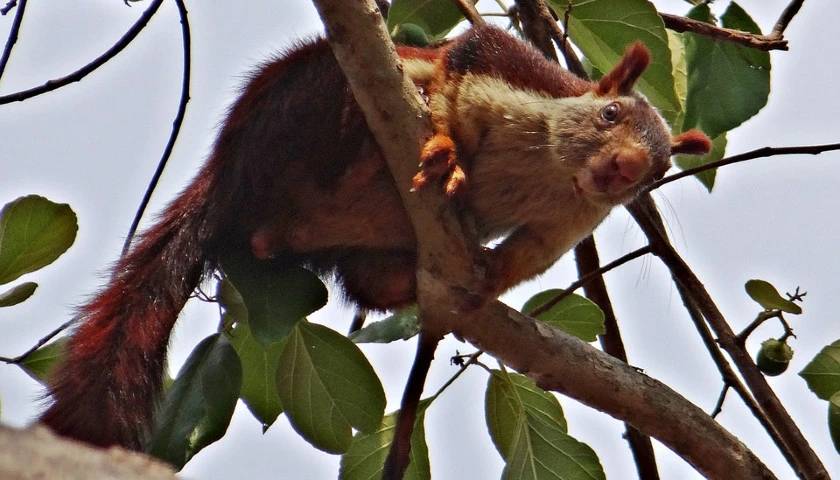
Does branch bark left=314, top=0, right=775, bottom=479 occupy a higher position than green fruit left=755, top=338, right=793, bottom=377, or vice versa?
green fruit left=755, top=338, right=793, bottom=377

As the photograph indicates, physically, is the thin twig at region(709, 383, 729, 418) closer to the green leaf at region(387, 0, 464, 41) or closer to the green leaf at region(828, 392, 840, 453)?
the green leaf at region(828, 392, 840, 453)

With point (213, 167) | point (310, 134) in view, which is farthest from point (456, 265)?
point (213, 167)

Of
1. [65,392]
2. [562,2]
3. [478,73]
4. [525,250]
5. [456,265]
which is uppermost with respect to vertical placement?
[562,2]

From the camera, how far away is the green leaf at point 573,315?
315 centimetres

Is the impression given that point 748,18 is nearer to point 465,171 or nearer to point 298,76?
point 465,171

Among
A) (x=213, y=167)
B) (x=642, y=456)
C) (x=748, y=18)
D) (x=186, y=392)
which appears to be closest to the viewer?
(x=186, y=392)

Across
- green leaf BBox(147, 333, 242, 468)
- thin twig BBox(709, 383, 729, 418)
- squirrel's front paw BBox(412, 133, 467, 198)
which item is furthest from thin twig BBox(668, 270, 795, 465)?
green leaf BBox(147, 333, 242, 468)

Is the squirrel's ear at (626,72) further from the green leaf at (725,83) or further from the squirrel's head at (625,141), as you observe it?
the green leaf at (725,83)

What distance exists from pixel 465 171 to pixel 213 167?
67 centimetres

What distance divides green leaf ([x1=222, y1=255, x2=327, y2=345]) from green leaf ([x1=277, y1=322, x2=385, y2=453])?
0.20 meters

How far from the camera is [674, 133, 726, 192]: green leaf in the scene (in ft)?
10.9

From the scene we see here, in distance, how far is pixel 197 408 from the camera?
8.45ft

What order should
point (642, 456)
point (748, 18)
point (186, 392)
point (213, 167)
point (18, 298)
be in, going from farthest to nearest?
point (642, 456), point (748, 18), point (213, 167), point (186, 392), point (18, 298)

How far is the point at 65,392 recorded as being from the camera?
2502 millimetres
